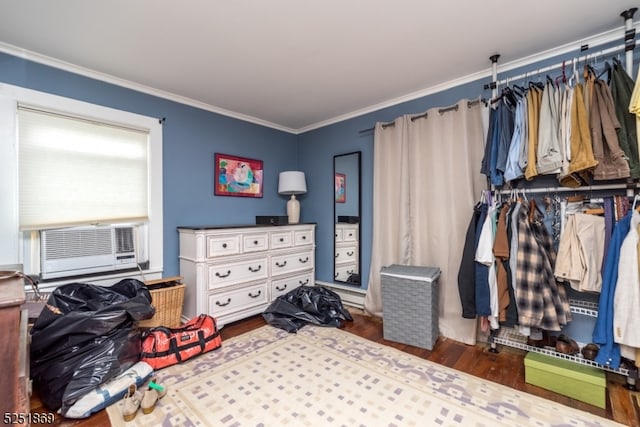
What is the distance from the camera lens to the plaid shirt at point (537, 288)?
1.84 m

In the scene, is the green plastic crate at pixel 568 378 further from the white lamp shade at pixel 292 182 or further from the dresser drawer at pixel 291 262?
the white lamp shade at pixel 292 182

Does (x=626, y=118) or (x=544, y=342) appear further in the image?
(x=544, y=342)

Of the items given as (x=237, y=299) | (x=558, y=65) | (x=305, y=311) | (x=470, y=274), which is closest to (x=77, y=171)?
(x=237, y=299)

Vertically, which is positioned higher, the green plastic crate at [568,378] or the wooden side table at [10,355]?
the wooden side table at [10,355]

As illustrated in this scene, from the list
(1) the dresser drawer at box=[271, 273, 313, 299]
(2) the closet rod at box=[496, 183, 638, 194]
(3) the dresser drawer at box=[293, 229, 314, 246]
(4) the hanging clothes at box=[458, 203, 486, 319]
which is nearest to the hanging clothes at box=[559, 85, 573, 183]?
(2) the closet rod at box=[496, 183, 638, 194]

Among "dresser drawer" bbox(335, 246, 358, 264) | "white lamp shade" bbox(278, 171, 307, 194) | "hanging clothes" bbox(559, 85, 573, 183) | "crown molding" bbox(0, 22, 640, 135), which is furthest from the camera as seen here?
"white lamp shade" bbox(278, 171, 307, 194)

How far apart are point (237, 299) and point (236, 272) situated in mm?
272

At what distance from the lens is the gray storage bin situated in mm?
2312

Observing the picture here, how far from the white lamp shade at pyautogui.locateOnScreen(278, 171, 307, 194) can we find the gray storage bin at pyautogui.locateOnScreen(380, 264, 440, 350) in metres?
1.60

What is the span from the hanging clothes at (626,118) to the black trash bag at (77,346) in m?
3.22

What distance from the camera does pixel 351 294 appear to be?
342 centimetres

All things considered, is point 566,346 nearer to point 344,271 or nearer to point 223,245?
point 344,271

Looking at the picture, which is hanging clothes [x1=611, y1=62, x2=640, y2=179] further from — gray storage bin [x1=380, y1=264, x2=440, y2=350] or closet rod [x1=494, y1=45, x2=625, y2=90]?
gray storage bin [x1=380, y1=264, x2=440, y2=350]

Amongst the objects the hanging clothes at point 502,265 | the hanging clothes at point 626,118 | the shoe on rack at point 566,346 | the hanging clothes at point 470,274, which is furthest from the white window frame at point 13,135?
the hanging clothes at point 626,118
